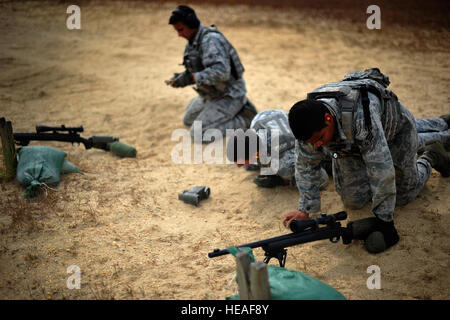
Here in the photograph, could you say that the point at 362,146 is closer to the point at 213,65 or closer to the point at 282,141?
the point at 282,141

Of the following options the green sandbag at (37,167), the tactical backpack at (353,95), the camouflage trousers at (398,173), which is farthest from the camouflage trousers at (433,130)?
the green sandbag at (37,167)

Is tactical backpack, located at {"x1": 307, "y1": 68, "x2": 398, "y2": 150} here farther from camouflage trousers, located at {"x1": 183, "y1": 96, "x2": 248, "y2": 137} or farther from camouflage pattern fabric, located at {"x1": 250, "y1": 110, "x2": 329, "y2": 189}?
camouflage trousers, located at {"x1": 183, "y1": 96, "x2": 248, "y2": 137}

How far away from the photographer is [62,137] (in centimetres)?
495

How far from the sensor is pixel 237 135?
3783 millimetres

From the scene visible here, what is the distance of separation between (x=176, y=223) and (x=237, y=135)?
102 centimetres

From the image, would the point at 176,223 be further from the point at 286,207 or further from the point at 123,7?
the point at 123,7

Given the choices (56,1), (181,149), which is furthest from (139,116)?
(56,1)

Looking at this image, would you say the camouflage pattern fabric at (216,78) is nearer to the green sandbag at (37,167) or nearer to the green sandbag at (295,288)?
the green sandbag at (37,167)

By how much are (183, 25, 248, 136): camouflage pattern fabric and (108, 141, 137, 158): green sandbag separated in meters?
1.10

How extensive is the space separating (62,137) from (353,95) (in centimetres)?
360

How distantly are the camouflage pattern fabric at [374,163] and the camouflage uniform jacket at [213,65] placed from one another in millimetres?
2459

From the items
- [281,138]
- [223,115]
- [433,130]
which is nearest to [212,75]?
[223,115]

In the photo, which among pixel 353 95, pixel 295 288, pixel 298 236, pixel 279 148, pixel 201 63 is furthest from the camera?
pixel 201 63

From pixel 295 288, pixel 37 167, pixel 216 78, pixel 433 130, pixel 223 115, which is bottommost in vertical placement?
pixel 295 288
